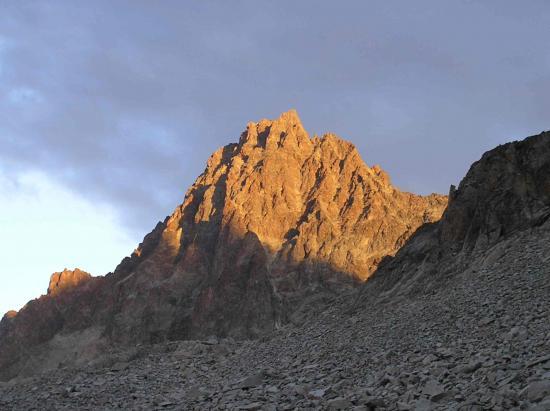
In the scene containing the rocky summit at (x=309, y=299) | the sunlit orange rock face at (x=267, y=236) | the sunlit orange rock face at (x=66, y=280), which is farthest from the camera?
the sunlit orange rock face at (x=66, y=280)

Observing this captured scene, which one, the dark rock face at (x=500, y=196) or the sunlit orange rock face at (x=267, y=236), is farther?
the sunlit orange rock face at (x=267, y=236)

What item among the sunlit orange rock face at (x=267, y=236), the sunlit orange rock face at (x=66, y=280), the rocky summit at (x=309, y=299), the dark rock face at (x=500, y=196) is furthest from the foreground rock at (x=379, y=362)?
the sunlit orange rock face at (x=66, y=280)

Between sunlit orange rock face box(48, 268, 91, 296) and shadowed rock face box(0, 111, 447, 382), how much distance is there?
0.39m

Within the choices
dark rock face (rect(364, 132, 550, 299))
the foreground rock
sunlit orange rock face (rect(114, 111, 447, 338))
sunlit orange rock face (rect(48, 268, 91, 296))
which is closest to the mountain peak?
sunlit orange rock face (rect(114, 111, 447, 338))

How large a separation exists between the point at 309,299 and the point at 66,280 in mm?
50495

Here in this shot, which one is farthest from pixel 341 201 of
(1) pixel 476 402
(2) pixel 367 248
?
(1) pixel 476 402

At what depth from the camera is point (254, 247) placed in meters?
98.8

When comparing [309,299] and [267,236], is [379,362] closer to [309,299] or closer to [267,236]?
[309,299]

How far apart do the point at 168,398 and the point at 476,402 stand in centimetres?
1777

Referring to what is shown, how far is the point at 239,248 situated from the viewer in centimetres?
10025

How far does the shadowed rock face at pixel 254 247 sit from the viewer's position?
304 feet

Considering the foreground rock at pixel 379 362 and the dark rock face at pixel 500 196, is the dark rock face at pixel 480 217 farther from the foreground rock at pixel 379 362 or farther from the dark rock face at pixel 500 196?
the foreground rock at pixel 379 362

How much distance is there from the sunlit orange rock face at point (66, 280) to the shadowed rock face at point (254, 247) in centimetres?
39

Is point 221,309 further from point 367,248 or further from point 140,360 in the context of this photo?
point 140,360
